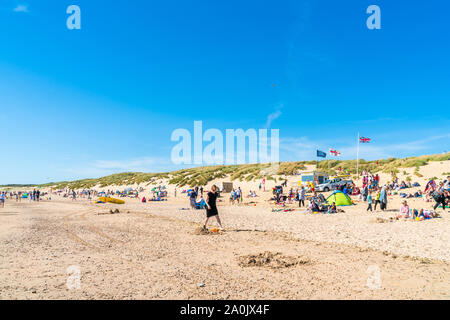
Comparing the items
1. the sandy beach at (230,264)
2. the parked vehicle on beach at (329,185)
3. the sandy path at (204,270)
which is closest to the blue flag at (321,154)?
the parked vehicle on beach at (329,185)

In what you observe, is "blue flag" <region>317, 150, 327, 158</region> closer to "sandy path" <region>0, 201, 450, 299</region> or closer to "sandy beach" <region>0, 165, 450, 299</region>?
"sandy beach" <region>0, 165, 450, 299</region>

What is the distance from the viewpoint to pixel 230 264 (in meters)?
6.91

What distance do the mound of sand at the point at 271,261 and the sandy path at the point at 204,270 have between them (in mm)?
76

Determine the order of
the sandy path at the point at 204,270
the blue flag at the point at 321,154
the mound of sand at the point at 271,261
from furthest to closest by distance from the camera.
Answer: the blue flag at the point at 321,154, the mound of sand at the point at 271,261, the sandy path at the point at 204,270

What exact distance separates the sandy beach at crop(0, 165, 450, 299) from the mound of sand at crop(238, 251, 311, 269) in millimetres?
24

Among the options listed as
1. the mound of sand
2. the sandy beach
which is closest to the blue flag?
the sandy beach

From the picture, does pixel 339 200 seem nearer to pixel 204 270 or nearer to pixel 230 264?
pixel 230 264

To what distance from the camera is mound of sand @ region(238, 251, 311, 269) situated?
6.80 metres

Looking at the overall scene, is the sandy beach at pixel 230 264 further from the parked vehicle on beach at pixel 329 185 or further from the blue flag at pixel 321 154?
the blue flag at pixel 321 154

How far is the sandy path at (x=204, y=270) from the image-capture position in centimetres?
505

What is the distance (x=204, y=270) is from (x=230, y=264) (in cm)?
78

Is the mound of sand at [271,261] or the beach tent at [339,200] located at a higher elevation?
the beach tent at [339,200]
